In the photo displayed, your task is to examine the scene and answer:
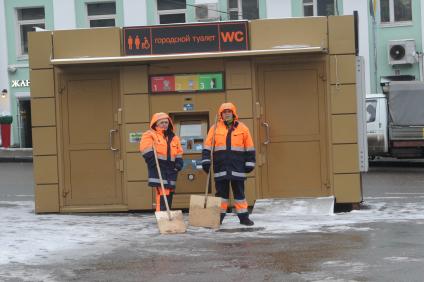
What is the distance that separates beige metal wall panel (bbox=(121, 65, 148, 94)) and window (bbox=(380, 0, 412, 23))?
1738 cm

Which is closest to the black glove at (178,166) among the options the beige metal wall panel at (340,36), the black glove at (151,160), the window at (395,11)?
the black glove at (151,160)

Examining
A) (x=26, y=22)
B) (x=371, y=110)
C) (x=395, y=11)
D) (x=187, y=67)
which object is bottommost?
(x=371, y=110)

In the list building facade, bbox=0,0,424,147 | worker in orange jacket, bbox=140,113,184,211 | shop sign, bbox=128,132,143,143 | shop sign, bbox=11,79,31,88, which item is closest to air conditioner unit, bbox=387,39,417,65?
building facade, bbox=0,0,424,147

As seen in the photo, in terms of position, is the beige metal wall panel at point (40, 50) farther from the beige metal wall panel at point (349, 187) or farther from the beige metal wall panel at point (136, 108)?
the beige metal wall panel at point (349, 187)

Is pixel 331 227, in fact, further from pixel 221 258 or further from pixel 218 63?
pixel 218 63

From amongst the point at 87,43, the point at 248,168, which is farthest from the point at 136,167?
the point at 248,168

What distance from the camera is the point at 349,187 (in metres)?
12.8

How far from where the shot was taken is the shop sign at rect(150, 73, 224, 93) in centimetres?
1283

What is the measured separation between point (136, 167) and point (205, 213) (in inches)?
94.8

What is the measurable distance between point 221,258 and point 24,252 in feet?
7.09

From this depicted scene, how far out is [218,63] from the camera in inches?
504

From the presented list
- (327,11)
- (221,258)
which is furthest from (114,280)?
(327,11)

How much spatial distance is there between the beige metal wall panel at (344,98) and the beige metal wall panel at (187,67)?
1.77m

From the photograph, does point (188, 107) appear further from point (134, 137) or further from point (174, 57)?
point (134, 137)
